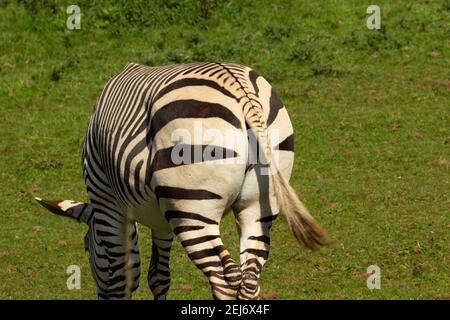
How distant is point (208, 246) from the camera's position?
27.7 ft

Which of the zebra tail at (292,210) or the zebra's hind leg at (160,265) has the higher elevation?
the zebra tail at (292,210)

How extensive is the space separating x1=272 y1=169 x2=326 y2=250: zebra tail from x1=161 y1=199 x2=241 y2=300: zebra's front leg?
1.53 ft

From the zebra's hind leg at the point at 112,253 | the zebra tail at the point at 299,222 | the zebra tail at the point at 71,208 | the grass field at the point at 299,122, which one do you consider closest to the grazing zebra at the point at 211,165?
the zebra tail at the point at 299,222

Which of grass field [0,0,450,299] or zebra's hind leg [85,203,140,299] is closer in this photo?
zebra's hind leg [85,203,140,299]

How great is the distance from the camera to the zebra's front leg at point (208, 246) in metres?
8.42

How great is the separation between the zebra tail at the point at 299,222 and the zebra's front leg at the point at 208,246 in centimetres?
47

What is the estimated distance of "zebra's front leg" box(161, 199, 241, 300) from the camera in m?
8.42

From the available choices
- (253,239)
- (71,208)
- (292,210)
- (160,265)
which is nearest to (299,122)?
(71,208)

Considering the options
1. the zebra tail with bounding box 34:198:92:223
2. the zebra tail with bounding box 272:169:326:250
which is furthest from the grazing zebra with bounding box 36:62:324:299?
the zebra tail with bounding box 34:198:92:223

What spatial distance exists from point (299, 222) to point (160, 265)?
2693 mm

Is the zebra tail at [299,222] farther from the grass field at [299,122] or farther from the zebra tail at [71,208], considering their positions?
the grass field at [299,122]

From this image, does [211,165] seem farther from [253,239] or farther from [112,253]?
[112,253]

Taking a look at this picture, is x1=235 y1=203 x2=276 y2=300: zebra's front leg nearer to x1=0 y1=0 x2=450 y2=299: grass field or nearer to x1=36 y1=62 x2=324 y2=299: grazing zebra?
x1=36 y1=62 x2=324 y2=299: grazing zebra

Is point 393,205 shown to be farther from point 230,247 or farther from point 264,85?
point 264,85
